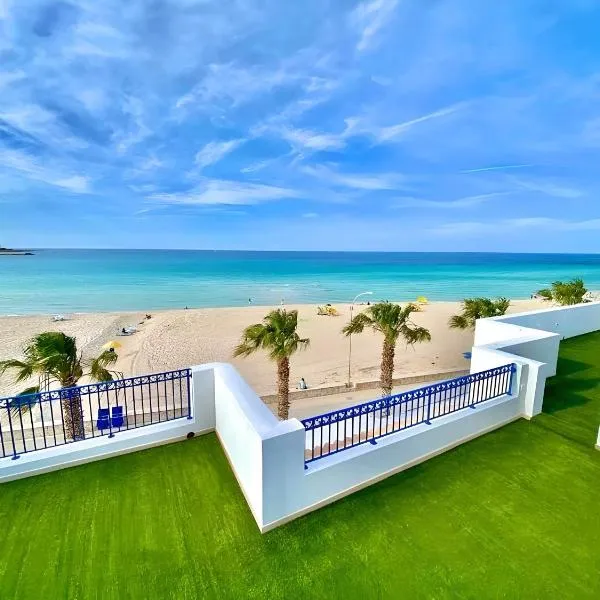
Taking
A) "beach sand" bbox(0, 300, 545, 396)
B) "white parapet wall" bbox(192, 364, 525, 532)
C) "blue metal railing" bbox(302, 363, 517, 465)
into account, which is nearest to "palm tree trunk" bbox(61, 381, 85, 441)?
"white parapet wall" bbox(192, 364, 525, 532)

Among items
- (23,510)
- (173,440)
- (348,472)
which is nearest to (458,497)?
(348,472)

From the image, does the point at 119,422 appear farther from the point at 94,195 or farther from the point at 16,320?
the point at 94,195

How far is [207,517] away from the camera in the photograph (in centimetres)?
483

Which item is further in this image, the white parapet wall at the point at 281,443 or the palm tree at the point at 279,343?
the palm tree at the point at 279,343

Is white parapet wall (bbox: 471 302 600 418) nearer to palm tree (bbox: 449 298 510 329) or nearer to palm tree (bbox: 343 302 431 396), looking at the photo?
palm tree (bbox: 343 302 431 396)

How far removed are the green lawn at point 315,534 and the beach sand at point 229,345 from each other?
35.4 ft

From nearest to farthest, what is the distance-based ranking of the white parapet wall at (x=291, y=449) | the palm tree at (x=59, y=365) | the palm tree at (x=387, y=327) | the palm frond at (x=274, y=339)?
the white parapet wall at (x=291, y=449), the palm tree at (x=59, y=365), the palm frond at (x=274, y=339), the palm tree at (x=387, y=327)

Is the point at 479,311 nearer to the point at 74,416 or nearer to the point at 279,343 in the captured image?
the point at 279,343

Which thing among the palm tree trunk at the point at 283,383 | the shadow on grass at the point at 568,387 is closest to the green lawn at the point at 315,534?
the shadow on grass at the point at 568,387

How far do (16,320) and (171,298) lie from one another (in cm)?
2060

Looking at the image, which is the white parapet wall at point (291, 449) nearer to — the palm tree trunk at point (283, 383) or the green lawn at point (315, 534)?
the green lawn at point (315, 534)

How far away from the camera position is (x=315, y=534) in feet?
15.0

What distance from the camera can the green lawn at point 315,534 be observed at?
390 centimetres

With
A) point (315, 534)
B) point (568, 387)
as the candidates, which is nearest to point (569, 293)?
point (568, 387)
